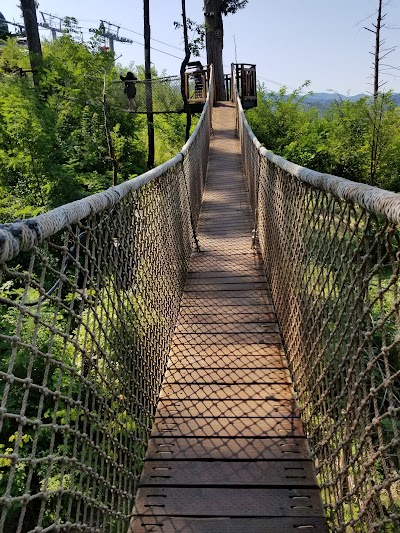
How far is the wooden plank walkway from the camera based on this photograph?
145 cm

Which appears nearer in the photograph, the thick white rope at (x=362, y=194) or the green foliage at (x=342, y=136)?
the thick white rope at (x=362, y=194)

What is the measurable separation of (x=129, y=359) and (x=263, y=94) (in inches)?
466

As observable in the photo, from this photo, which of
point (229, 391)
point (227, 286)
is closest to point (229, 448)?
point (229, 391)

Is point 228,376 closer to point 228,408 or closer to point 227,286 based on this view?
point 228,408

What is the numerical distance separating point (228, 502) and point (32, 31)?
852 centimetres

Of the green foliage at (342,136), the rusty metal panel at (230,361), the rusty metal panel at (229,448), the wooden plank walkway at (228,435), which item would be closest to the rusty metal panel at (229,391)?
the wooden plank walkway at (228,435)

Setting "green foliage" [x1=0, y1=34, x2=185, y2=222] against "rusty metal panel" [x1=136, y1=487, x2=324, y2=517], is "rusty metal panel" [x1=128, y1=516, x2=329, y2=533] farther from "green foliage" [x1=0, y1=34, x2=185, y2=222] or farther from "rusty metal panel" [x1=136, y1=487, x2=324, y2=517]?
"green foliage" [x1=0, y1=34, x2=185, y2=222]

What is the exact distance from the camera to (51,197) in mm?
6383

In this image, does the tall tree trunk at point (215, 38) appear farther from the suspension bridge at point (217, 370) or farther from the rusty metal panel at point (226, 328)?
the rusty metal panel at point (226, 328)

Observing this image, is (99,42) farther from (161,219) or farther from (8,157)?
(161,219)

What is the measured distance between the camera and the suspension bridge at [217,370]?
994 mm

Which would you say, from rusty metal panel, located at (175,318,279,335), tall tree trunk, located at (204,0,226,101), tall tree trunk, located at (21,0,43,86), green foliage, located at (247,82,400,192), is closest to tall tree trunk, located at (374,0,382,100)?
green foliage, located at (247,82,400,192)

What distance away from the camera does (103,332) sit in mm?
1389

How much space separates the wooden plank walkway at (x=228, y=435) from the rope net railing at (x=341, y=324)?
3.7 inches
